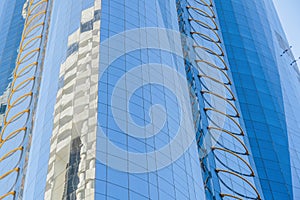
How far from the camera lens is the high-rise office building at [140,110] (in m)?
34.5

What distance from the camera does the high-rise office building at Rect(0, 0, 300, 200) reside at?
3447cm

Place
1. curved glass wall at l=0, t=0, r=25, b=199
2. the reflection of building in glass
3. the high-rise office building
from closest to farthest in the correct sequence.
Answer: the reflection of building in glass, the high-rise office building, curved glass wall at l=0, t=0, r=25, b=199

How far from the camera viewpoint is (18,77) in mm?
49938

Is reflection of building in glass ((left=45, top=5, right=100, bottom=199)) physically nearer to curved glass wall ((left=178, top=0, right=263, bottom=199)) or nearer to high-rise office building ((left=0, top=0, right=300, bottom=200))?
high-rise office building ((left=0, top=0, right=300, bottom=200))

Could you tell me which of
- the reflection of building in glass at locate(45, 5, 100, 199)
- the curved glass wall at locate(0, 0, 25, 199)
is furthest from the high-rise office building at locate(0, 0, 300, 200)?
the curved glass wall at locate(0, 0, 25, 199)

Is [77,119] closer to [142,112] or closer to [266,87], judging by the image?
[142,112]

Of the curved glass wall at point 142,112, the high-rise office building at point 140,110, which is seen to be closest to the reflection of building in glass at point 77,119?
the high-rise office building at point 140,110

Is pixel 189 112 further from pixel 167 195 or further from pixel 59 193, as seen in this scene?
pixel 59 193

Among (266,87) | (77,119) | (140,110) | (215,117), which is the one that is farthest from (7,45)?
(77,119)

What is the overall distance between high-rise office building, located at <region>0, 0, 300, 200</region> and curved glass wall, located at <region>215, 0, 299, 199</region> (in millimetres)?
130

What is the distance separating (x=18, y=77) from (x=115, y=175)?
780 inches

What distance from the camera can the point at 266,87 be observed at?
194ft

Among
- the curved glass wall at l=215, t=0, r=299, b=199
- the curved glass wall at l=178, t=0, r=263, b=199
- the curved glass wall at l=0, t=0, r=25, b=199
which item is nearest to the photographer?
the curved glass wall at l=178, t=0, r=263, b=199

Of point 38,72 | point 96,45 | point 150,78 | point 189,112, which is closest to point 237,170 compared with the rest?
point 189,112
